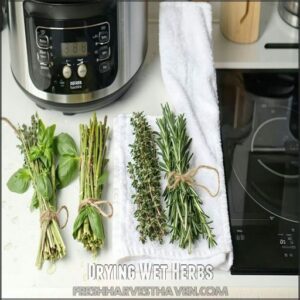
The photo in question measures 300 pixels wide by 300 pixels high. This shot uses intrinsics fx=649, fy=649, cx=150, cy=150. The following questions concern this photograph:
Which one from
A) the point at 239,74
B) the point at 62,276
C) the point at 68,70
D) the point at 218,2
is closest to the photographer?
the point at 62,276

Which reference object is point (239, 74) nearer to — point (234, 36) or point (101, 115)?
point (234, 36)

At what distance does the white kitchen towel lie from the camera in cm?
87

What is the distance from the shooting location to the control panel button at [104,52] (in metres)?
0.99

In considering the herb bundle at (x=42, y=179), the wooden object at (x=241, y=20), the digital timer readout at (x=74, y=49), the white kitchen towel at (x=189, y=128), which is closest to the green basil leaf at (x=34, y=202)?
the herb bundle at (x=42, y=179)

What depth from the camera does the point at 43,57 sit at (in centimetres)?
99

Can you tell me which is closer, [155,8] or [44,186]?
[44,186]

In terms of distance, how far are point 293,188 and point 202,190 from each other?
0.49 feet

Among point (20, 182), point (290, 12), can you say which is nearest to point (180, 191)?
point (20, 182)

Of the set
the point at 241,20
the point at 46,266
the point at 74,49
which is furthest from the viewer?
the point at 241,20

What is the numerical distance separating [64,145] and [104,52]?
155 mm

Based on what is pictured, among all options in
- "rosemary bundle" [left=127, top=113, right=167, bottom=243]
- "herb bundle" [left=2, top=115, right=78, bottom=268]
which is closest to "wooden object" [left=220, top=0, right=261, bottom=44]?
"rosemary bundle" [left=127, top=113, right=167, bottom=243]

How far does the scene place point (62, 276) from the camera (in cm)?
86

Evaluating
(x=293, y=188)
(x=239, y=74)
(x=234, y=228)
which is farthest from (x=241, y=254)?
(x=239, y=74)

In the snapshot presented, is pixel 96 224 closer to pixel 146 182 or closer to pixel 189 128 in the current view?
pixel 146 182
